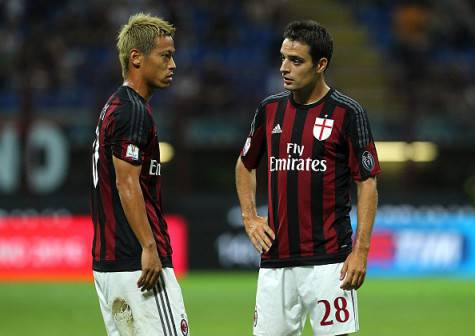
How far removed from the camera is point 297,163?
18.7 feet

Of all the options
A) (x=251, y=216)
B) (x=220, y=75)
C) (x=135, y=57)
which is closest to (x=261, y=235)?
(x=251, y=216)

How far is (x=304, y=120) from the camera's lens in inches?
226

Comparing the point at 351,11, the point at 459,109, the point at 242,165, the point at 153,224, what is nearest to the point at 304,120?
the point at 242,165

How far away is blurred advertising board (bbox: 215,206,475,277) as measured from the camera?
15.5 m

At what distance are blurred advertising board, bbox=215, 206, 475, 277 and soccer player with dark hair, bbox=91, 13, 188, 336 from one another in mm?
10323

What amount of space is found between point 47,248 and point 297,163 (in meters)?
9.87

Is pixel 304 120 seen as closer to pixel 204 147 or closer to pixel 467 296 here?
pixel 467 296

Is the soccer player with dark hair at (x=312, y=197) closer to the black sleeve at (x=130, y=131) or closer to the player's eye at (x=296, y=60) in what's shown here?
the player's eye at (x=296, y=60)

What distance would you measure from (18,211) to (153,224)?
33.6ft

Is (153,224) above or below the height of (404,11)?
below

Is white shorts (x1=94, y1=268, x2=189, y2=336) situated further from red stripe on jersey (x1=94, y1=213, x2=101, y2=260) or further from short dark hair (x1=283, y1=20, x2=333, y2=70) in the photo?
short dark hair (x1=283, y1=20, x2=333, y2=70)

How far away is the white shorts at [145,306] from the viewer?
506 centimetres

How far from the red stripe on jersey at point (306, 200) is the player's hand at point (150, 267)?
100cm

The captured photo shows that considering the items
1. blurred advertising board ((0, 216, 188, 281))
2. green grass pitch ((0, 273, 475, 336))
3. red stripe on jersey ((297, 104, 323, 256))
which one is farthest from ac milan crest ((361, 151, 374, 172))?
blurred advertising board ((0, 216, 188, 281))
